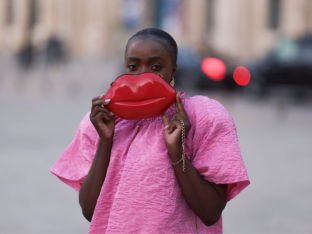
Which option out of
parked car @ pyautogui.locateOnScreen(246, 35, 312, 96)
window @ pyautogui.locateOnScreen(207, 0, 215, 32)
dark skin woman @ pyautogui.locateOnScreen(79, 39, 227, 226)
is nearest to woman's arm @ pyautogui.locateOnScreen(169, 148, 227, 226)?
dark skin woman @ pyautogui.locateOnScreen(79, 39, 227, 226)

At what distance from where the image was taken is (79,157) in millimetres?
1788

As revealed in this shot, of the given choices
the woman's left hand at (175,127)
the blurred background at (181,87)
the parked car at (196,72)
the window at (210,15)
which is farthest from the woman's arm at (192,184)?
the window at (210,15)

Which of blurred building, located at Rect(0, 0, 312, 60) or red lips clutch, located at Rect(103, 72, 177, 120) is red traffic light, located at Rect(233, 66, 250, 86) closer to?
blurred building, located at Rect(0, 0, 312, 60)

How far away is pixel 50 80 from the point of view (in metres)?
18.5

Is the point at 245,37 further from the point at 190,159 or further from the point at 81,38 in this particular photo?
the point at 190,159

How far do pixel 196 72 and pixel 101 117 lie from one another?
1274 centimetres

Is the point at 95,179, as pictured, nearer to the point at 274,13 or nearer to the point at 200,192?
the point at 200,192

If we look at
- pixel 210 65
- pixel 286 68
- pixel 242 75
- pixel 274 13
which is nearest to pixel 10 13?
pixel 274 13

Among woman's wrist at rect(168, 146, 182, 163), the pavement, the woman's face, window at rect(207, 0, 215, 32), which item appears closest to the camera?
woman's wrist at rect(168, 146, 182, 163)

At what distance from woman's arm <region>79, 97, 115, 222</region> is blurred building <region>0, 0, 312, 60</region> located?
64.4ft

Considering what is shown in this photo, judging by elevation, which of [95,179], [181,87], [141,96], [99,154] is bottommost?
[181,87]

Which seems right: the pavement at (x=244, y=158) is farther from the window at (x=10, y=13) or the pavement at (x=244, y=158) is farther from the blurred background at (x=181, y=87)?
the window at (x=10, y=13)

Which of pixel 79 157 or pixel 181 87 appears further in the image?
pixel 181 87

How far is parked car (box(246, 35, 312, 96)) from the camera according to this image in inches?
465
